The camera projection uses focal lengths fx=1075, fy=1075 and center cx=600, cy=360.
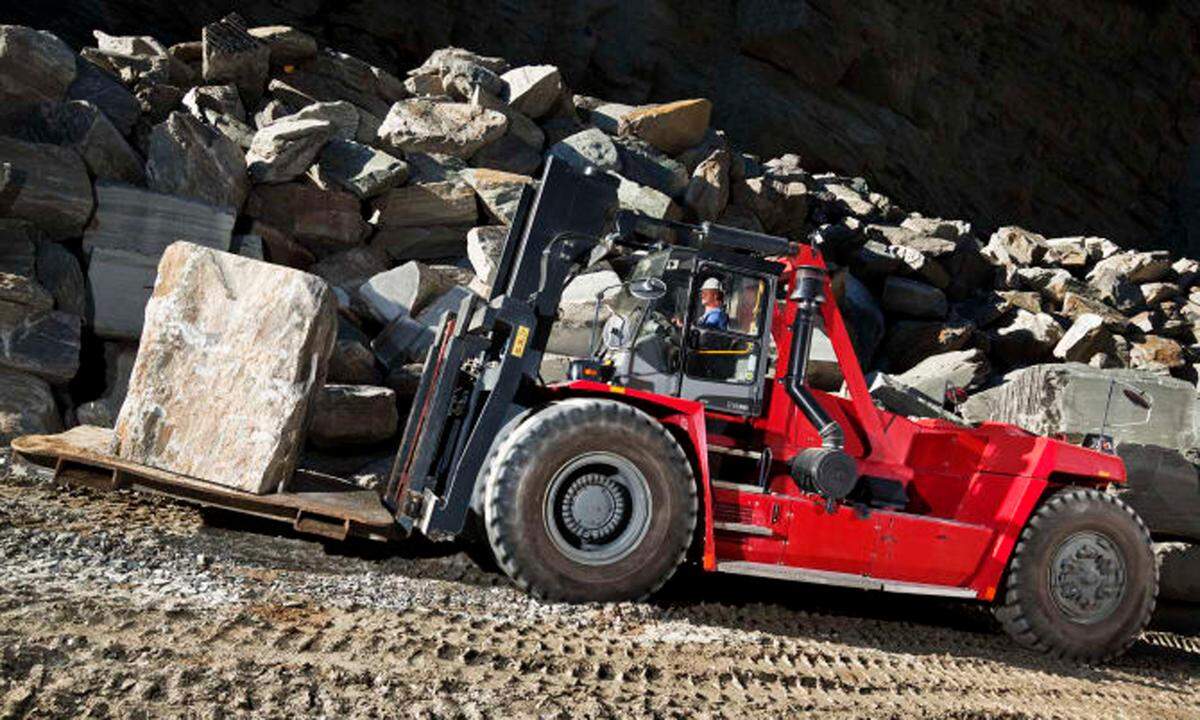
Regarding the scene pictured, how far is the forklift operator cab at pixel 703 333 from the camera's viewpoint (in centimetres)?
600

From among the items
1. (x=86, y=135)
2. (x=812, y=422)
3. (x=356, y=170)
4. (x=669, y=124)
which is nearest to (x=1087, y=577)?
(x=812, y=422)

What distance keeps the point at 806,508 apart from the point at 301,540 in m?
2.81

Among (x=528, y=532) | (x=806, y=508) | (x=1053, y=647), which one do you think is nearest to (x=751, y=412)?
(x=806, y=508)

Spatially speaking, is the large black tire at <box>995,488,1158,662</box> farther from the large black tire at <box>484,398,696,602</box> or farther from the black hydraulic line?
the large black tire at <box>484,398,696,602</box>

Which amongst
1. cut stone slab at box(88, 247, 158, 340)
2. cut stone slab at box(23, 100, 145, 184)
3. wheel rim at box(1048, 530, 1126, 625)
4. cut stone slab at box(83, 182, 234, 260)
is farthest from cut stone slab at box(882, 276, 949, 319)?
cut stone slab at box(23, 100, 145, 184)

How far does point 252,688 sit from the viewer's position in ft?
11.6

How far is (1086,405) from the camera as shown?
32.8 feet

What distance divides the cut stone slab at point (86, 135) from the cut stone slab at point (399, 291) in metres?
2.32

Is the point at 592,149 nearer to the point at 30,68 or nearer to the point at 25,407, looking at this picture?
the point at 30,68

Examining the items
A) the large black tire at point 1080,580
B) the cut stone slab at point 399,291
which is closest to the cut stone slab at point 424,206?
the cut stone slab at point 399,291

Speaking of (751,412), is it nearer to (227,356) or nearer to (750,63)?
(227,356)

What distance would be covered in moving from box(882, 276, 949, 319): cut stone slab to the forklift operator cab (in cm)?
764

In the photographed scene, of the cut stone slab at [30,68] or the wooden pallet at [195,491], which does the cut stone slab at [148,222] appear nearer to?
the cut stone slab at [30,68]

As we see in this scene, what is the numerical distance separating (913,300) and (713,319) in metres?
7.88
